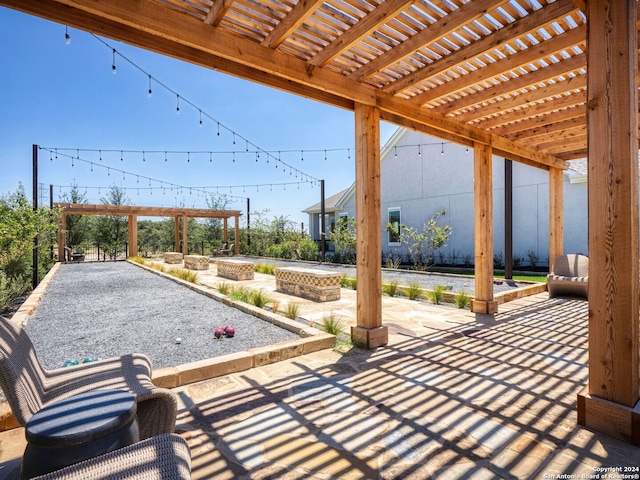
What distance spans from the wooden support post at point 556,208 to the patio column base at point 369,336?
5.78 meters

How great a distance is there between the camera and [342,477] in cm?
174

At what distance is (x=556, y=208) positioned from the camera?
23.8ft

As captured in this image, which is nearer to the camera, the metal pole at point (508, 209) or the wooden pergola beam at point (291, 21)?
the wooden pergola beam at point (291, 21)

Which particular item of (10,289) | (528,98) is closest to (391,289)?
(528,98)

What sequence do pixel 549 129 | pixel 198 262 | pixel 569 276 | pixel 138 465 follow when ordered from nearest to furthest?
pixel 138 465, pixel 549 129, pixel 569 276, pixel 198 262

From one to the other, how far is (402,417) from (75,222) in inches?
858

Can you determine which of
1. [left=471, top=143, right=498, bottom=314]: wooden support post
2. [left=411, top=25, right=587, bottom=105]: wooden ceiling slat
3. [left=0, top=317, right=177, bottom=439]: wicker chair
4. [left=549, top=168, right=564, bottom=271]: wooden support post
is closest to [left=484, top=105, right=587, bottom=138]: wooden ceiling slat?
[left=471, top=143, right=498, bottom=314]: wooden support post

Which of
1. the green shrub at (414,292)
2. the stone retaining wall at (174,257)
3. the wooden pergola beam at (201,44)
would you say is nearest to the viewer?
the wooden pergola beam at (201,44)

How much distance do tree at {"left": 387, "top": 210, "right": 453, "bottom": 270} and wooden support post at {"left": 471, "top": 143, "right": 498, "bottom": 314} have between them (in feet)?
22.3

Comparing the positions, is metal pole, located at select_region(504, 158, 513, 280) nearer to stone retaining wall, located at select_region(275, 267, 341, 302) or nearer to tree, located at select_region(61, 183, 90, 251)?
stone retaining wall, located at select_region(275, 267, 341, 302)

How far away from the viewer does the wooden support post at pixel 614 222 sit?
6.81ft

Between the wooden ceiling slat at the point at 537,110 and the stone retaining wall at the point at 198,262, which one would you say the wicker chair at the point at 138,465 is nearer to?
the wooden ceiling slat at the point at 537,110

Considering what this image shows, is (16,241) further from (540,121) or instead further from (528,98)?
(540,121)

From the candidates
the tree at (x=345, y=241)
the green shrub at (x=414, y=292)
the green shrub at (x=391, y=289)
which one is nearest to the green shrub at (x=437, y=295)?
the green shrub at (x=414, y=292)
